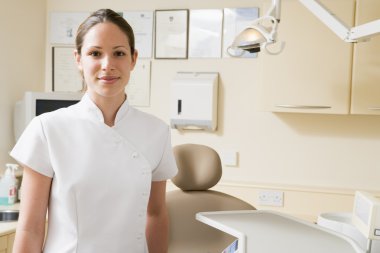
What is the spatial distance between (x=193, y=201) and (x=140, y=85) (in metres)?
1.36

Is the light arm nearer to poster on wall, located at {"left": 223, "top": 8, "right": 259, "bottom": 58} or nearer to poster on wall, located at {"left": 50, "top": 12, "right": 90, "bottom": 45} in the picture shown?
poster on wall, located at {"left": 223, "top": 8, "right": 259, "bottom": 58}

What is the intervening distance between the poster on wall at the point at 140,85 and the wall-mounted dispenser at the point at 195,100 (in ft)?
0.70

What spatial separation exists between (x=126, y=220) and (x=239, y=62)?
1.99 metres

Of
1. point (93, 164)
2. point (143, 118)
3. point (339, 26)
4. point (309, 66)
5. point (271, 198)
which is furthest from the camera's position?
point (271, 198)

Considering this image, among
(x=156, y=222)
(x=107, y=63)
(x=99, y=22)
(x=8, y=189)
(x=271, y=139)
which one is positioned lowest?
(x=8, y=189)

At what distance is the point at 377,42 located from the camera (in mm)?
2512

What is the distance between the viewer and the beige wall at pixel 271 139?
2.83m

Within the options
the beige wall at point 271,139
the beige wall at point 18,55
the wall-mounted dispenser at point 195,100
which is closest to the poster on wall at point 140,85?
the beige wall at point 271,139

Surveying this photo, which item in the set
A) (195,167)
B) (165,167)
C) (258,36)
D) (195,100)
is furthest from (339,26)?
(195,100)

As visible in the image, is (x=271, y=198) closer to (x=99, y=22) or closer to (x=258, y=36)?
(x=258, y=36)

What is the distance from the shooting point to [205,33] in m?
3.02

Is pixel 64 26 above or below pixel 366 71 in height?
above

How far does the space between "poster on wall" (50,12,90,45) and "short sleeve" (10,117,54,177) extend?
2.24m

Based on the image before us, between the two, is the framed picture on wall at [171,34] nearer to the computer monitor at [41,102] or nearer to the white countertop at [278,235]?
the computer monitor at [41,102]
